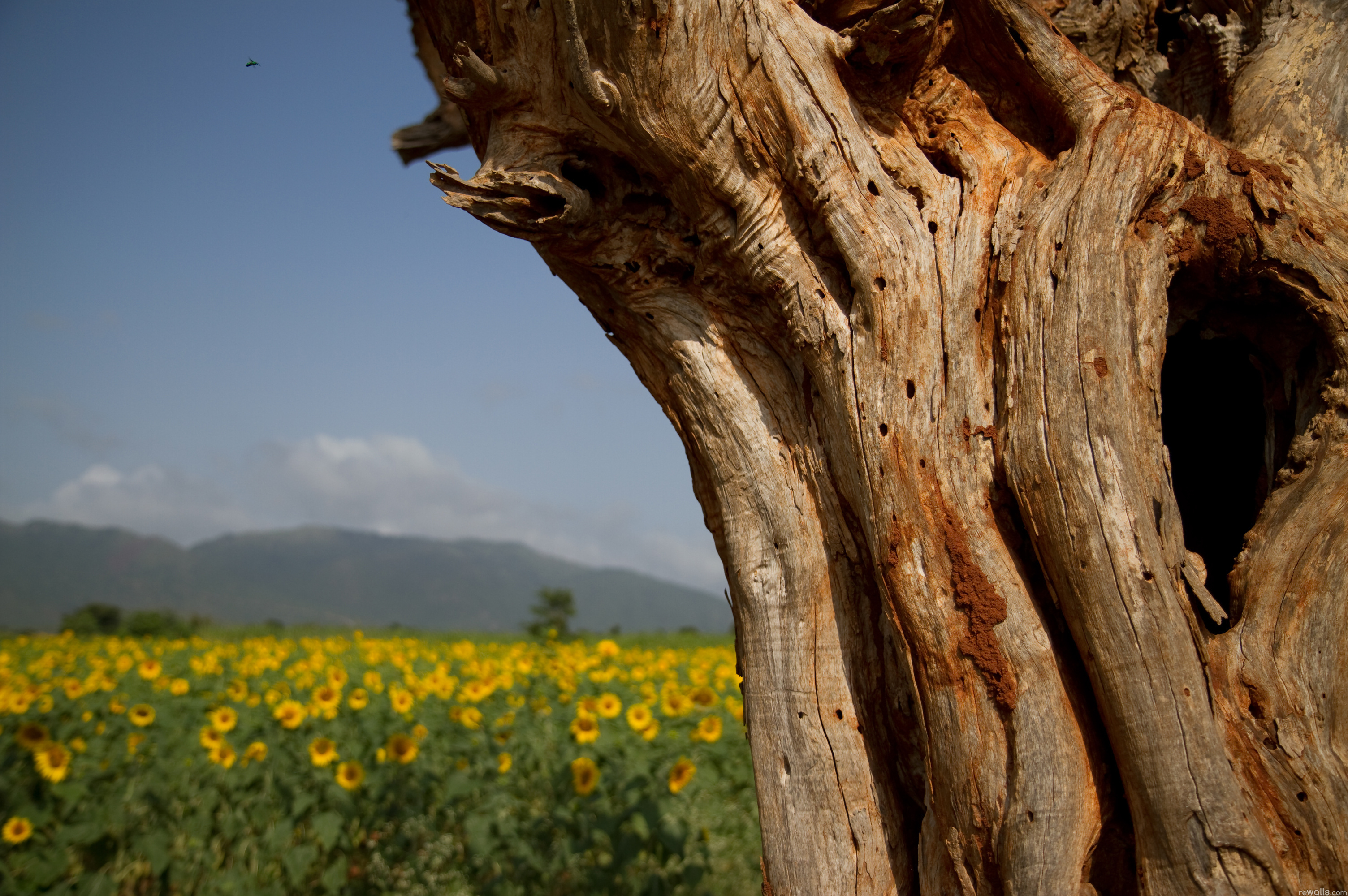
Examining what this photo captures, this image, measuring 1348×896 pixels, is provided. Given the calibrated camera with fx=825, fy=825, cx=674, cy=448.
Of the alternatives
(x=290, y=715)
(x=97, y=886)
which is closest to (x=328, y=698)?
(x=290, y=715)

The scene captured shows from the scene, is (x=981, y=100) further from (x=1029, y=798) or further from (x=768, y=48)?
(x=1029, y=798)

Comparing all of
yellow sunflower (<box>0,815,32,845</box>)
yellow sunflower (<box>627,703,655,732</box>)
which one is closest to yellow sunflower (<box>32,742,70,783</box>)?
yellow sunflower (<box>0,815,32,845</box>)

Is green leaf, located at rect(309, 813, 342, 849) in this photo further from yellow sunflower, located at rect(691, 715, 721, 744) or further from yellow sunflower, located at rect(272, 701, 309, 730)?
yellow sunflower, located at rect(691, 715, 721, 744)

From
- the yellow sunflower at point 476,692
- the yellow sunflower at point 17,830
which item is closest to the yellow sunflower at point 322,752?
the yellow sunflower at point 476,692

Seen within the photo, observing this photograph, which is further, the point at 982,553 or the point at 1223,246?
the point at 1223,246

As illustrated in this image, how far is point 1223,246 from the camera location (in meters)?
2.15

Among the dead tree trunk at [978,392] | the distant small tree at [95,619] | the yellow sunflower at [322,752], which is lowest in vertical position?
the distant small tree at [95,619]

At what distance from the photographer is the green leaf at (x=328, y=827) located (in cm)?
371

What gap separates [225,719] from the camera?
4.78 metres

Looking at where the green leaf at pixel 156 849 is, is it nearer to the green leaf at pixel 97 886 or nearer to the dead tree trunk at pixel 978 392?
the green leaf at pixel 97 886

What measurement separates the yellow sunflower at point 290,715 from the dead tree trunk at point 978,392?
3184 millimetres

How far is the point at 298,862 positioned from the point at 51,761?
1.33 m

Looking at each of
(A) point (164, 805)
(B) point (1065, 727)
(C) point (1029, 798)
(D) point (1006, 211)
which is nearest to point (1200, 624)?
(B) point (1065, 727)

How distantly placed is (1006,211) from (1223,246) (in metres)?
0.56
